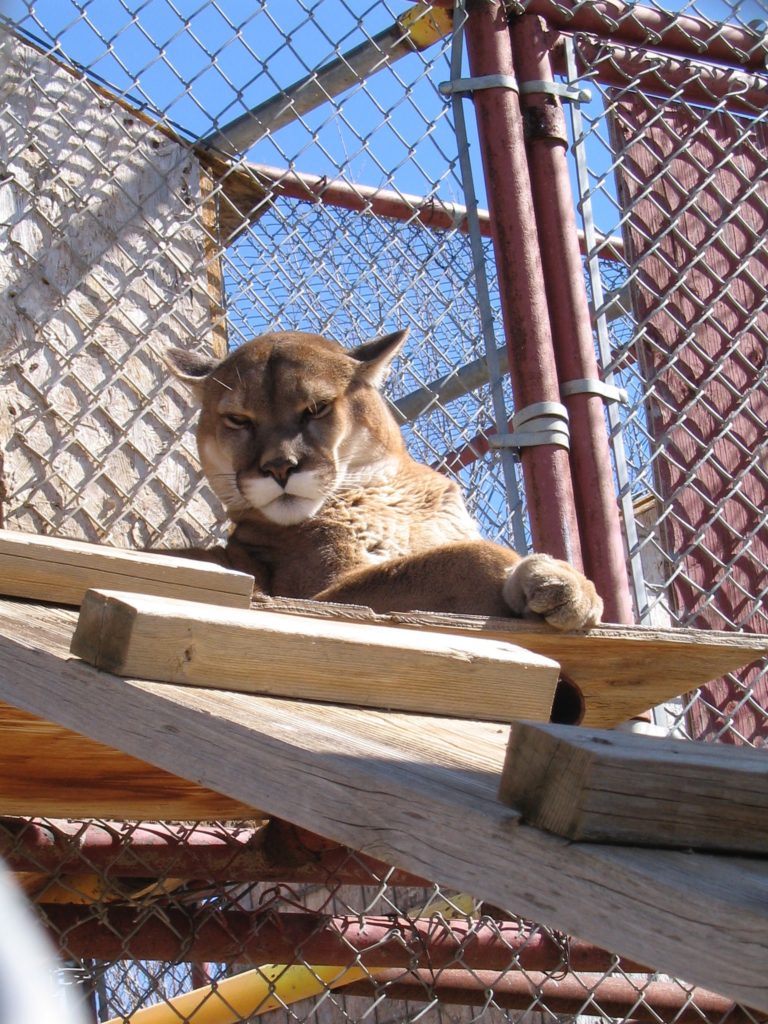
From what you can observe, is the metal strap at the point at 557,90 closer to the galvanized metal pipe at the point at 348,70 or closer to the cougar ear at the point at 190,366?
the galvanized metal pipe at the point at 348,70

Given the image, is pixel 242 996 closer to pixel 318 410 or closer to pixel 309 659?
pixel 318 410

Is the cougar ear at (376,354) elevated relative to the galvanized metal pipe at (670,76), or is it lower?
lower

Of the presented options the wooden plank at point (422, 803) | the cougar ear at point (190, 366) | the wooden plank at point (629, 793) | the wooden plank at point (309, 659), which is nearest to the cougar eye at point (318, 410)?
the cougar ear at point (190, 366)

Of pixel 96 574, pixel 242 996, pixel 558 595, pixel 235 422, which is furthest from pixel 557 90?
pixel 242 996

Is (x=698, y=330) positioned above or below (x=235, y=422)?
above

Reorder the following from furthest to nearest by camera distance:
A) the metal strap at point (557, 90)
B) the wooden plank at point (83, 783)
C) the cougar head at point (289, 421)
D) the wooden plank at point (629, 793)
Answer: the cougar head at point (289, 421) → the metal strap at point (557, 90) → the wooden plank at point (83, 783) → the wooden plank at point (629, 793)

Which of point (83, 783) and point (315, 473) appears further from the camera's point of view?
point (315, 473)

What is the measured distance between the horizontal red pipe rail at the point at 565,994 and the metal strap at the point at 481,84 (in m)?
2.29

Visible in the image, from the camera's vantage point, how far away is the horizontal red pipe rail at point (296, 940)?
8.36ft

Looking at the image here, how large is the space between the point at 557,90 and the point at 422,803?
280 cm

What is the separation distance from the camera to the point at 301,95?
4277mm

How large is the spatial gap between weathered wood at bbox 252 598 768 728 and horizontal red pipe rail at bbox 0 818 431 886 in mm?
568

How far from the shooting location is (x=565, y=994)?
300cm

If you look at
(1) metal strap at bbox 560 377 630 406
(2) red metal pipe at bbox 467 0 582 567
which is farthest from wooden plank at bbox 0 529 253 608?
(1) metal strap at bbox 560 377 630 406
